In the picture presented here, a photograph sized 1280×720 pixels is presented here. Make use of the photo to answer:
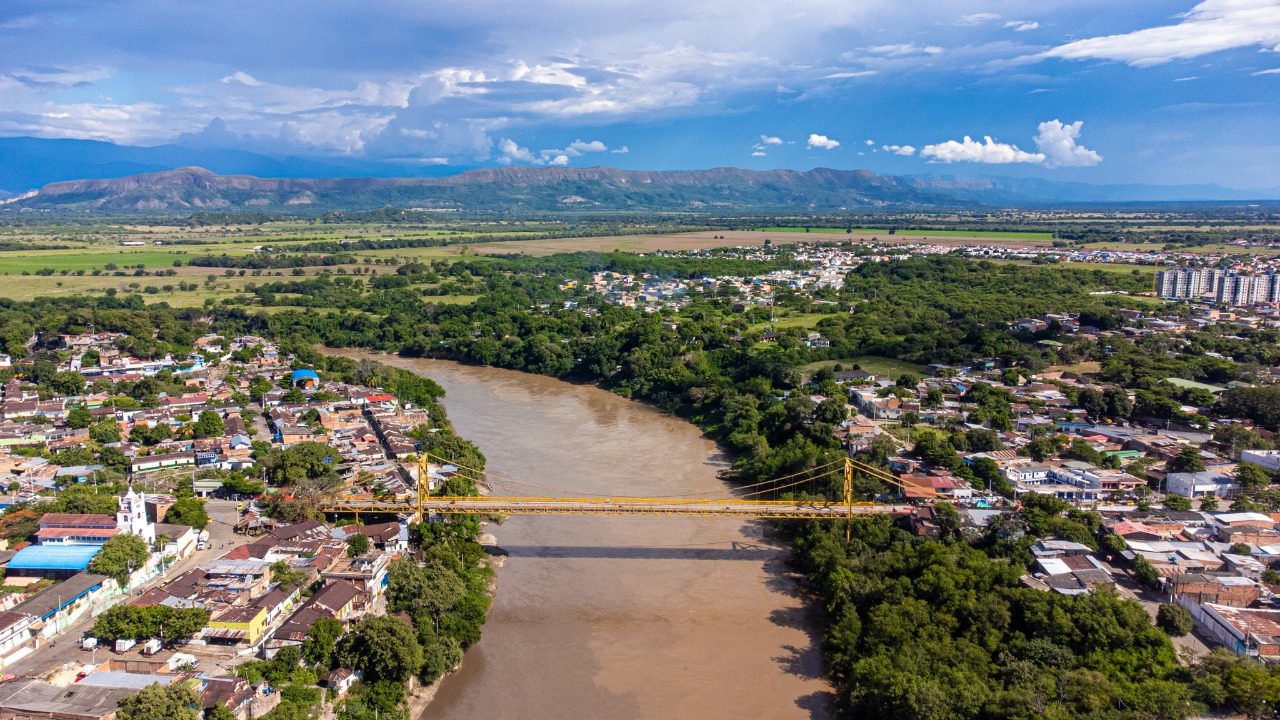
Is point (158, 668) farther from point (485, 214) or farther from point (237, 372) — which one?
point (485, 214)

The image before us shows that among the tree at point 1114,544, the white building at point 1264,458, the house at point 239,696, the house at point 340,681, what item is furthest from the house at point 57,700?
the white building at point 1264,458

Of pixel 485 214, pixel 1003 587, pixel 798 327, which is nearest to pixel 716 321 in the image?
pixel 798 327

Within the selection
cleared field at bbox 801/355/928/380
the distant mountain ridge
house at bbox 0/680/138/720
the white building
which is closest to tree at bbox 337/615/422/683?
house at bbox 0/680/138/720

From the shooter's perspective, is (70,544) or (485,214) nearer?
(70,544)

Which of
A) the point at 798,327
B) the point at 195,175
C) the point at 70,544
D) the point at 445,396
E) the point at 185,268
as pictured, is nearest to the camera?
the point at 70,544

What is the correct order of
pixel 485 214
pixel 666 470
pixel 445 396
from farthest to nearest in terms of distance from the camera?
pixel 485 214 < pixel 445 396 < pixel 666 470

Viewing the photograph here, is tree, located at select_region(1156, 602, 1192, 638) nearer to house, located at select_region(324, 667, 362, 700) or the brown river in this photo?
the brown river
